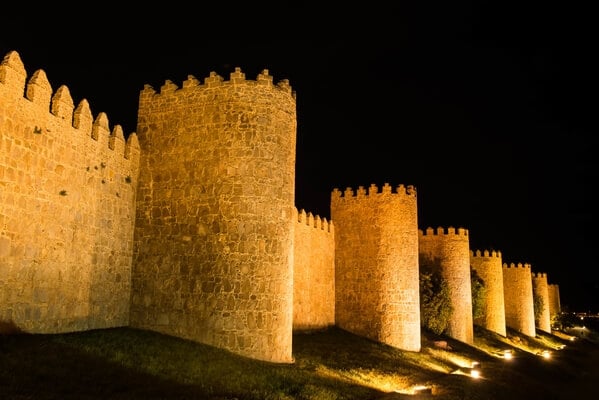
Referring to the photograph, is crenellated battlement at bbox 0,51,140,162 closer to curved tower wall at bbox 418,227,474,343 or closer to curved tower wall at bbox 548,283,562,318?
curved tower wall at bbox 418,227,474,343

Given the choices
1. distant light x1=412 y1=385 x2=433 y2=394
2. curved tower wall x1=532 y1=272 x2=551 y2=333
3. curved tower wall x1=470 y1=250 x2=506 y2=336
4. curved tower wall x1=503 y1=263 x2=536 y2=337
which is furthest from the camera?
curved tower wall x1=532 y1=272 x2=551 y2=333

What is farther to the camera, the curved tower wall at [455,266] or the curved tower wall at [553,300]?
the curved tower wall at [553,300]

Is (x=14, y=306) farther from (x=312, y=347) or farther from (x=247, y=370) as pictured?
(x=312, y=347)

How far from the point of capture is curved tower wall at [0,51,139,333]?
9.89 meters

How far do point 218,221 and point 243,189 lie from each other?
3.11 ft

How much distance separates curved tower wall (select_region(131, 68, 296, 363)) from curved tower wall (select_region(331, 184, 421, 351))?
→ 9.39 meters

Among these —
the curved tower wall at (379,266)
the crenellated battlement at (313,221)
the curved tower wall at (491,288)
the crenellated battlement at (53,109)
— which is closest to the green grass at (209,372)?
the curved tower wall at (379,266)

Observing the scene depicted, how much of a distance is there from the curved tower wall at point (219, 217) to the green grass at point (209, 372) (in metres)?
0.67

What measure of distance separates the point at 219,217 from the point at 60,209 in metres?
3.51

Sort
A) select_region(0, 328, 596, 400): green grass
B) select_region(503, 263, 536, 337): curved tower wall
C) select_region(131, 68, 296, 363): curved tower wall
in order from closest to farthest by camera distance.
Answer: select_region(0, 328, 596, 400): green grass
select_region(131, 68, 296, 363): curved tower wall
select_region(503, 263, 536, 337): curved tower wall

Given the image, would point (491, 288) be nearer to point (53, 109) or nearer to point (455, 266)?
point (455, 266)

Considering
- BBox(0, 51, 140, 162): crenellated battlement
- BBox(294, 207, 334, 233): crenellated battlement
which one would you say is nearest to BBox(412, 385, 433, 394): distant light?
BBox(294, 207, 334, 233): crenellated battlement

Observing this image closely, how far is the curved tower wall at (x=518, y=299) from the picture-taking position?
1624 inches

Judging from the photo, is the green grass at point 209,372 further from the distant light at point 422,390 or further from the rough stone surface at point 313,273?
the rough stone surface at point 313,273
